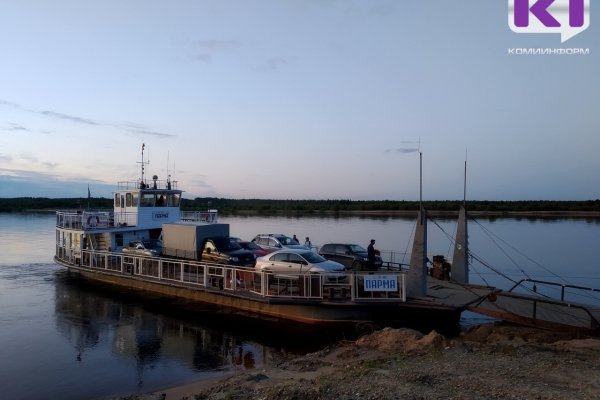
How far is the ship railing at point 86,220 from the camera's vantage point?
26234 millimetres

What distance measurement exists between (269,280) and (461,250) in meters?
7.54

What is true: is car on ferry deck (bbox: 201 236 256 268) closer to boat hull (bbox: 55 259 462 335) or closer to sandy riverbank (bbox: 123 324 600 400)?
boat hull (bbox: 55 259 462 335)

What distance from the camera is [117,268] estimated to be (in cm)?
2408

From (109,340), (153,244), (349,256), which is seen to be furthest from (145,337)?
(349,256)

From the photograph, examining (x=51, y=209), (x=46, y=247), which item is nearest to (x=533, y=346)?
(x=46, y=247)

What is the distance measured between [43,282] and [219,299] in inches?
528

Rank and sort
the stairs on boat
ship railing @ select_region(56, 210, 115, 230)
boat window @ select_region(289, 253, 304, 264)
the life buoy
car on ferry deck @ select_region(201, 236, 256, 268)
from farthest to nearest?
the life buoy
ship railing @ select_region(56, 210, 115, 230)
car on ferry deck @ select_region(201, 236, 256, 268)
boat window @ select_region(289, 253, 304, 264)
the stairs on boat

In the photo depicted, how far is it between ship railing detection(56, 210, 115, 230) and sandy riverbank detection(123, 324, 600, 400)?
1751 cm

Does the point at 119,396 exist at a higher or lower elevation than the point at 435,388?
lower

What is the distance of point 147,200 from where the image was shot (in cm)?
2706

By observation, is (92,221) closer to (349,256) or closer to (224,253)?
(224,253)

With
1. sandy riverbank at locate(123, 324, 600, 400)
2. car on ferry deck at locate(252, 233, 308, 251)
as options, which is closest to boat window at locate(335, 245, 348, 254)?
car on ferry deck at locate(252, 233, 308, 251)

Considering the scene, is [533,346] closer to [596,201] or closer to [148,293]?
[148,293]

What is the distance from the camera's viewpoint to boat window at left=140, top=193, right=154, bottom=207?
2684 cm
